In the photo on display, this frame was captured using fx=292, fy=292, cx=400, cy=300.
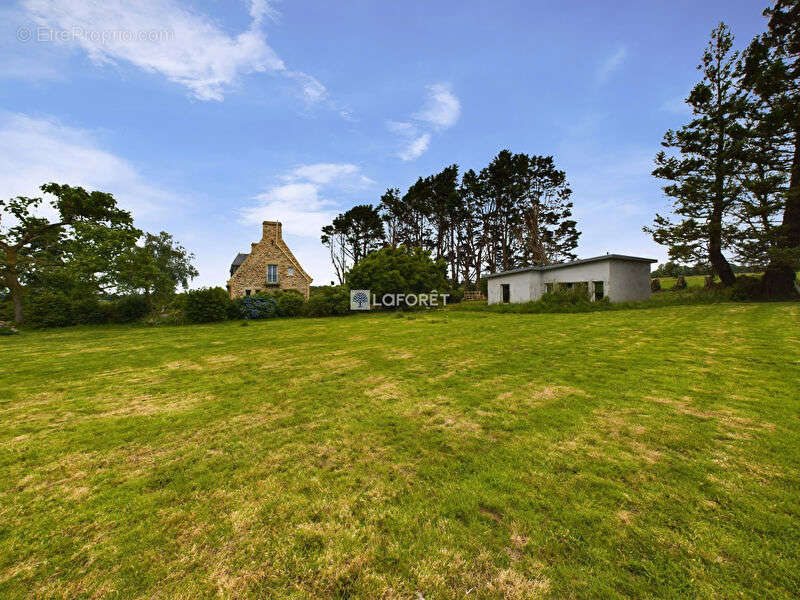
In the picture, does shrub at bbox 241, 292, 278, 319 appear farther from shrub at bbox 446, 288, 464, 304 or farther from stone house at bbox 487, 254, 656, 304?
stone house at bbox 487, 254, 656, 304

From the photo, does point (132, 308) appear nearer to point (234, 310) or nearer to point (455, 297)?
point (234, 310)

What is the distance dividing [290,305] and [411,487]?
2019 centimetres

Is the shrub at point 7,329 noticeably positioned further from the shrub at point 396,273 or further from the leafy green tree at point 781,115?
the leafy green tree at point 781,115

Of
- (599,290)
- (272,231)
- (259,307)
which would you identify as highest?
(272,231)

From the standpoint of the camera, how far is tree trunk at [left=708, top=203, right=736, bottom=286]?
18.3 meters

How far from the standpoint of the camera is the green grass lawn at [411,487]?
167 cm

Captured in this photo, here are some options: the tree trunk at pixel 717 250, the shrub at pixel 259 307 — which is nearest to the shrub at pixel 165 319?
the shrub at pixel 259 307

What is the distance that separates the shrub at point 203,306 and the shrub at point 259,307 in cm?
138

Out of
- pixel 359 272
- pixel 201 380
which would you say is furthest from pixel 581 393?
pixel 359 272

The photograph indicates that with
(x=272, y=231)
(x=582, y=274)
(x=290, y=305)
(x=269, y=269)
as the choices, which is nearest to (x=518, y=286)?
(x=582, y=274)

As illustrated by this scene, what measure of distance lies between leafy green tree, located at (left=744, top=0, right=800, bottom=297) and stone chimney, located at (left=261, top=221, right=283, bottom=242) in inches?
1370

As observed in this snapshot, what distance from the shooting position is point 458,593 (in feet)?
5.18

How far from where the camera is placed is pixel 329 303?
21.3 meters

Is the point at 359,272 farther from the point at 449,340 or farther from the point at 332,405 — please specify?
the point at 332,405
